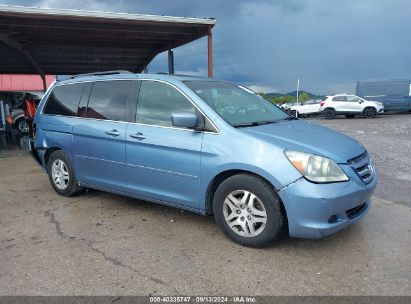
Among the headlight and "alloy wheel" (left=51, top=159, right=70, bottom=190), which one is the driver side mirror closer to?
the headlight

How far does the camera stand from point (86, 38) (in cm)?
1244

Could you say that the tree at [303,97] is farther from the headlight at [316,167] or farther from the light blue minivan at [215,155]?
the headlight at [316,167]

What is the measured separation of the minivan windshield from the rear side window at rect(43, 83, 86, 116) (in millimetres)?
1921

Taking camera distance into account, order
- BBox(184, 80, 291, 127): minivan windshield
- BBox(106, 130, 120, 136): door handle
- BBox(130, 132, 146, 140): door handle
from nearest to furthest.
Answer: BBox(184, 80, 291, 127): minivan windshield → BBox(130, 132, 146, 140): door handle → BBox(106, 130, 120, 136): door handle

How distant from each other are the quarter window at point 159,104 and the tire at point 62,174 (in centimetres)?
163

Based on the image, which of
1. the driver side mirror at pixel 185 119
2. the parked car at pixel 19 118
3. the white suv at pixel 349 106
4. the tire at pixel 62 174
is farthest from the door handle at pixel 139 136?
the white suv at pixel 349 106

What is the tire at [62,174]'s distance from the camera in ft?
18.5

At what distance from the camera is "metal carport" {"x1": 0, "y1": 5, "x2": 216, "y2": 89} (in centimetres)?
966

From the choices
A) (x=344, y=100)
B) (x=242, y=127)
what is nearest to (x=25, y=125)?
(x=242, y=127)

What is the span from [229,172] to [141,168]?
1.18 metres

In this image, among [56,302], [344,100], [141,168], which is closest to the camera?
[56,302]


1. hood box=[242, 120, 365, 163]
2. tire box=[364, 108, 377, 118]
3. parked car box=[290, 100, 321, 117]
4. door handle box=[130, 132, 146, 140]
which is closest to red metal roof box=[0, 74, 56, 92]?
parked car box=[290, 100, 321, 117]

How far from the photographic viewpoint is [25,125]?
→ 666 inches

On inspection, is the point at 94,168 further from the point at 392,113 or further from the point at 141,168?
the point at 392,113
